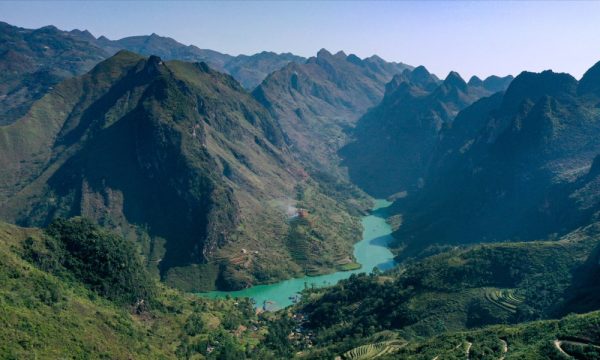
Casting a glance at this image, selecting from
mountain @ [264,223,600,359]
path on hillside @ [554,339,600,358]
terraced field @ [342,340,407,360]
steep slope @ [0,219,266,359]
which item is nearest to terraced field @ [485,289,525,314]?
mountain @ [264,223,600,359]

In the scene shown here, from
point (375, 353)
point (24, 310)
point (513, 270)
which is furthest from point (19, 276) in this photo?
point (513, 270)

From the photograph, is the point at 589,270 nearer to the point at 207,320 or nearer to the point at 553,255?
the point at 553,255

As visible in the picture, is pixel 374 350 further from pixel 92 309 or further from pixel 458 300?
pixel 92 309

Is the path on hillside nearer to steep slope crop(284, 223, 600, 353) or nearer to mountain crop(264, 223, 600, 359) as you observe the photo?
mountain crop(264, 223, 600, 359)

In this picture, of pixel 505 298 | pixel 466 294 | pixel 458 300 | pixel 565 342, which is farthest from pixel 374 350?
pixel 505 298

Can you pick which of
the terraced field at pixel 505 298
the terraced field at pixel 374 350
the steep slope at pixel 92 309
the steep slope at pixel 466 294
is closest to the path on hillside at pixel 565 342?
the terraced field at pixel 374 350

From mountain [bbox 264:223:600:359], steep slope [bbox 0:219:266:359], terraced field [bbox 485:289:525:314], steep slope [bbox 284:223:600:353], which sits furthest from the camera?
terraced field [bbox 485:289:525:314]
